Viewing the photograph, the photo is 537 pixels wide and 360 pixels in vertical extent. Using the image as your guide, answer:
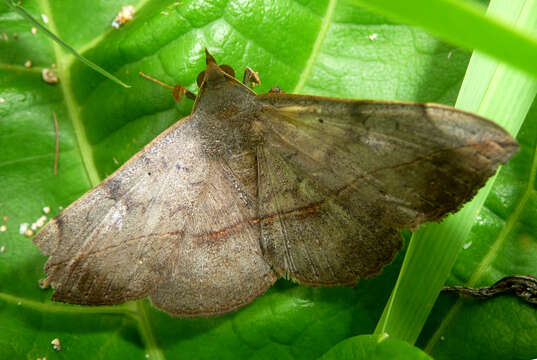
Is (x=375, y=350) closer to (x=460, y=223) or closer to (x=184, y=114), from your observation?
(x=460, y=223)

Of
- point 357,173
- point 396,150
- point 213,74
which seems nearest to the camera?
point 396,150

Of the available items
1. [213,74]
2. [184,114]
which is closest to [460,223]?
[213,74]

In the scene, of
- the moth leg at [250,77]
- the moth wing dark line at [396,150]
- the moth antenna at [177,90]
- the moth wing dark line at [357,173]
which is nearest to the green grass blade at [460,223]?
the moth wing dark line at [357,173]

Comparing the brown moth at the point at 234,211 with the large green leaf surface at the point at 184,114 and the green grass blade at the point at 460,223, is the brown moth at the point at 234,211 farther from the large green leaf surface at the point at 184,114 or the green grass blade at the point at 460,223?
the large green leaf surface at the point at 184,114

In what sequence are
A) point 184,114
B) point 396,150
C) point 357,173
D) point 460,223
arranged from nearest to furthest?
point 396,150, point 357,173, point 460,223, point 184,114

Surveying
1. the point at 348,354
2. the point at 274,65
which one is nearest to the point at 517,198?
the point at 348,354
